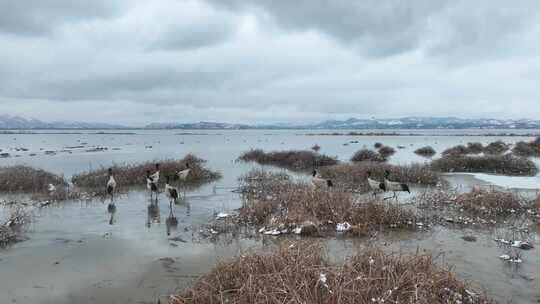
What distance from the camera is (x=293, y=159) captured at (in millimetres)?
36156

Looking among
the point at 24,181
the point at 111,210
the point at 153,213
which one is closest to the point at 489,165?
the point at 153,213

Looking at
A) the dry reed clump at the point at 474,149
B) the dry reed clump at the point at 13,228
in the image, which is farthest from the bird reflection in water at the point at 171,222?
the dry reed clump at the point at 474,149

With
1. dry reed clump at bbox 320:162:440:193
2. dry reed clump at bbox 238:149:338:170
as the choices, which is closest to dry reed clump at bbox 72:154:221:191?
dry reed clump at bbox 320:162:440:193

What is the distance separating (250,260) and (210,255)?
309cm

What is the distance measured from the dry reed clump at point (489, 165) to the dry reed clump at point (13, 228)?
2644 centimetres

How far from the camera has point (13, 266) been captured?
32.2 feet

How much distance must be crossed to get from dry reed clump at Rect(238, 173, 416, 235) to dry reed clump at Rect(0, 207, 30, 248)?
22.1 ft

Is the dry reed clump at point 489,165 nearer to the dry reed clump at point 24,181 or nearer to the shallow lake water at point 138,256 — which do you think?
the shallow lake water at point 138,256

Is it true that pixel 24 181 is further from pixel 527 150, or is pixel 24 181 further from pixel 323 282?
pixel 527 150

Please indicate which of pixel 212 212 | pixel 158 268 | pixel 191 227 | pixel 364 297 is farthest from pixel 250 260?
pixel 212 212

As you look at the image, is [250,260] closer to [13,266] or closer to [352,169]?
[13,266]

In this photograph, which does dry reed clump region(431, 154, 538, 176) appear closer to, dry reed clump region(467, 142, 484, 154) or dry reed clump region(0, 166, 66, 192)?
dry reed clump region(467, 142, 484, 154)

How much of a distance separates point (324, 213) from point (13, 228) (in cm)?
989

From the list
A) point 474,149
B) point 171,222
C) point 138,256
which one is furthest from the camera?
point 474,149
